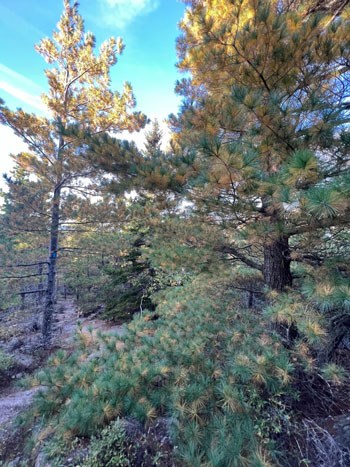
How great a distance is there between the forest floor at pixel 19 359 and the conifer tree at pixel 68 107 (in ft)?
4.02

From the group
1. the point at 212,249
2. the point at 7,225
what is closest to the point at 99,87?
the point at 7,225

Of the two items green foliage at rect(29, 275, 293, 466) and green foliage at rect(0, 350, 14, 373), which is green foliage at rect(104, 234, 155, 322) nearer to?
green foliage at rect(0, 350, 14, 373)

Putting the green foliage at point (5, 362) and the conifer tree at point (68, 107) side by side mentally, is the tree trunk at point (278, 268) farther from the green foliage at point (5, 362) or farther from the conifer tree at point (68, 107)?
the green foliage at point (5, 362)

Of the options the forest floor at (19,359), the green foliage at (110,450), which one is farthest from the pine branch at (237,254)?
the green foliage at (110,450)

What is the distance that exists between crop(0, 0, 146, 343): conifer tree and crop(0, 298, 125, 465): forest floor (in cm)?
123

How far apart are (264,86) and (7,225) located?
7.48 meters

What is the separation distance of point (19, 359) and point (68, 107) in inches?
311

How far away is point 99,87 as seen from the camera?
6328 millimetres

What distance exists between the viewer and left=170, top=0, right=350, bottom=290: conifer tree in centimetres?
196

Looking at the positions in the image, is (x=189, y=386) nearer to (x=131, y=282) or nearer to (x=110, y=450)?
(x=110, y=450)

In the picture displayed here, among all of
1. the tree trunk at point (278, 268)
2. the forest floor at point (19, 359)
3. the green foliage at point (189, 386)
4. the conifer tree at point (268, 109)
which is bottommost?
the forest floor at point (19, 359)

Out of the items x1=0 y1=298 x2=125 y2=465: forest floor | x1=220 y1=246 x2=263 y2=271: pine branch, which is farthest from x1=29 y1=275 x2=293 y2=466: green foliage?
x1=220 y1=246 x2=263 y2=271: pine branch

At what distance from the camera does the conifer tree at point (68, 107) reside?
580 cm

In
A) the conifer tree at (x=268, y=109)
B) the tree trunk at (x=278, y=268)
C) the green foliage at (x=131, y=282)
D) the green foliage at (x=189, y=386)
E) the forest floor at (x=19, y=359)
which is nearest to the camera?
the green foliage at (x=189, y=386)
